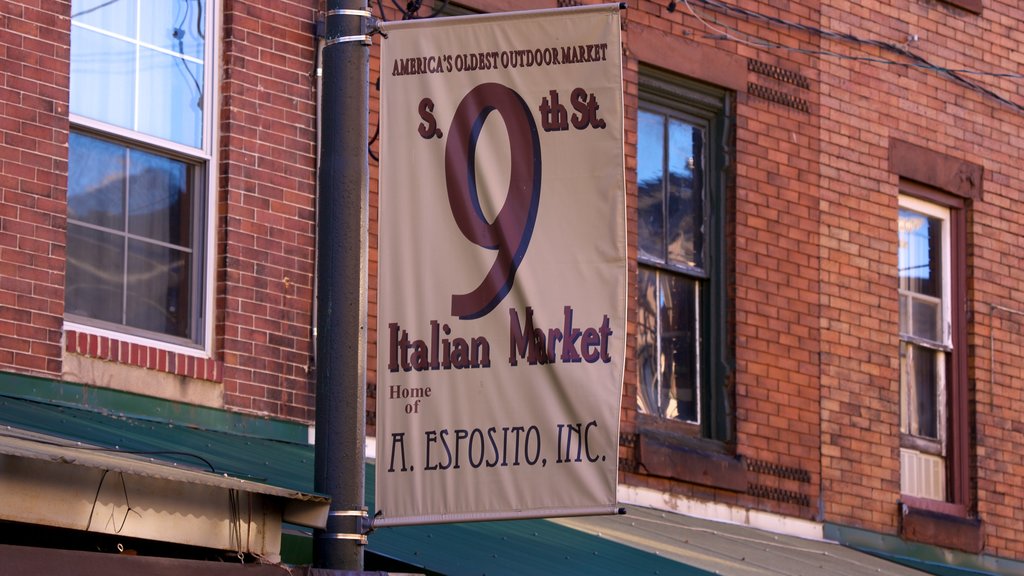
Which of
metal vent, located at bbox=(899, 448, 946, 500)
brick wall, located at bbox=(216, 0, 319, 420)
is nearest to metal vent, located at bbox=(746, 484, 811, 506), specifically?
metal vent, located at bbox=(899, 448, 946, 500)

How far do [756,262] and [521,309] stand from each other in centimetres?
626

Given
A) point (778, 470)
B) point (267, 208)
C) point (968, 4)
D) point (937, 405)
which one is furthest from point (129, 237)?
point (968, 4)

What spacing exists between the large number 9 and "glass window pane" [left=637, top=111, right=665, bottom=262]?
562 centimetres

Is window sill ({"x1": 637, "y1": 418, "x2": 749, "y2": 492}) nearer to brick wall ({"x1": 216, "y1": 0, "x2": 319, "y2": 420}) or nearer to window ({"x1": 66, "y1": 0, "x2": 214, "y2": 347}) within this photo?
brick wall ({"x1": 216, "y1": 0, "x2": 319, "y2": 420})

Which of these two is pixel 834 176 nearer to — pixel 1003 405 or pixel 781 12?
pixel 781 12

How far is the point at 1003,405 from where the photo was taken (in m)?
14.0

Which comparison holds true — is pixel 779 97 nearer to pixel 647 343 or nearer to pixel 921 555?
pixel 647 343

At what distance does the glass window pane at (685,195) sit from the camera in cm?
1245

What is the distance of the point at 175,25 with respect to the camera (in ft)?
32.0

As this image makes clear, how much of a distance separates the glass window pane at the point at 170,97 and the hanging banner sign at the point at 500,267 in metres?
3.16

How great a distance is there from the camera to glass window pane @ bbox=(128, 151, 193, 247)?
945 cm

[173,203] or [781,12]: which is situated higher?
[781,12]

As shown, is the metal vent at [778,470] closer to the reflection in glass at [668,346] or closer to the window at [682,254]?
the window at [682,254]

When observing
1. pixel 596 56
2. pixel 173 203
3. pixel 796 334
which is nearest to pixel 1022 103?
pixel 796 334
